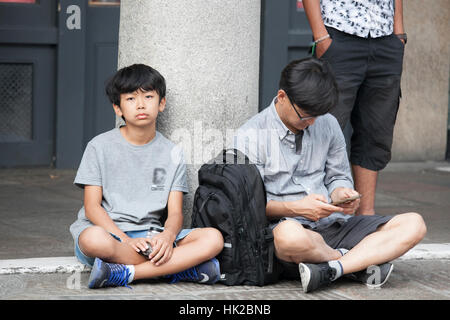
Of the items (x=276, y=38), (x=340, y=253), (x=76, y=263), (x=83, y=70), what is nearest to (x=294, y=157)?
(x=340, y=253)

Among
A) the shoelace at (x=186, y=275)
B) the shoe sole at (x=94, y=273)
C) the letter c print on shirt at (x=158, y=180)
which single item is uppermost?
the letter c print on shirt at (x=158, y=180)

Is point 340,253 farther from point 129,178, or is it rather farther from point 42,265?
point 42,265

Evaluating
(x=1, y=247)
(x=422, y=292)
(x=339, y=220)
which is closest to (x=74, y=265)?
(x=1, y=247)

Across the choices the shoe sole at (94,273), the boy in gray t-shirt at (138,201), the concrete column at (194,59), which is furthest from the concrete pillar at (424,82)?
the shoe sole at (94,273)

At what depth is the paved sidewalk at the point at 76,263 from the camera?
4.00m

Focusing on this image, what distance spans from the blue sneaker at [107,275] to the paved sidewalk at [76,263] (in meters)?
0.03

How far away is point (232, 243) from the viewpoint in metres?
4.14

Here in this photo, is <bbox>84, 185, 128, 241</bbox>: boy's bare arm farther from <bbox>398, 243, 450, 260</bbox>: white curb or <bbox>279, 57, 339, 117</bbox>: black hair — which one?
<bbox>398, 243, 450, 260</bbox>: white curb

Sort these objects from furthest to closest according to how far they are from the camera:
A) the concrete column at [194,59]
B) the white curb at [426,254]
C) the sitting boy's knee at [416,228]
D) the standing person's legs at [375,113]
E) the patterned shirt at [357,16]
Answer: the standing person's legs at [375,113], the patterned shirt at [357,16], the white curb at [426,254], the concrete column at [194,59], the sitting boy's knee at [416,228]

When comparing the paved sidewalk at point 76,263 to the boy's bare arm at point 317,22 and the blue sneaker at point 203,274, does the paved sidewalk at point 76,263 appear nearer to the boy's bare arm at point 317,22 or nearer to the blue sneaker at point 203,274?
the blue sneaker at point 203,274

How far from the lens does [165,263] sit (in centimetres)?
409

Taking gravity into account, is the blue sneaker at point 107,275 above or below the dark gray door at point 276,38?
below

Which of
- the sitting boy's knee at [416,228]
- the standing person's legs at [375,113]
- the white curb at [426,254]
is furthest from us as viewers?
the standing person's legs at [375,113]
